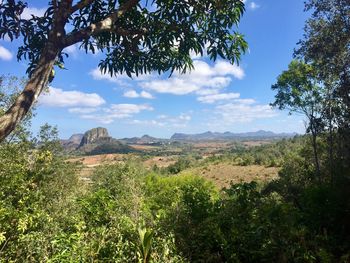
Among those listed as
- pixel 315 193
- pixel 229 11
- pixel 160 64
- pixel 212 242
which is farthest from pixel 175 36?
pixel 315 193

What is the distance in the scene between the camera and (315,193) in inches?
332

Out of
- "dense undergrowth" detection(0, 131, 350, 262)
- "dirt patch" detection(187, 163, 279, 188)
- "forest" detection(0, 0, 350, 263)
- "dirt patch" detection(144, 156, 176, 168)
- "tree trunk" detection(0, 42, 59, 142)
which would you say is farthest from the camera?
"dirt patch" detection(144, 156, 176, 168)

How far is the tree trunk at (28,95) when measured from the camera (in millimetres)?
2580

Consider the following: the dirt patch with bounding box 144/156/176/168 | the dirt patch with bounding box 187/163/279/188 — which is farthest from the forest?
the dirt patch with bounding box 144/156/176/168

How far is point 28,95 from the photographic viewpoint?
2734mm

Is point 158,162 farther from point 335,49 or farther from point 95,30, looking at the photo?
point 95,30

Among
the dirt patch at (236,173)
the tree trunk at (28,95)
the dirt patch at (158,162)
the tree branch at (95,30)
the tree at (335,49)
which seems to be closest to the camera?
the tree trunk at (28,95)

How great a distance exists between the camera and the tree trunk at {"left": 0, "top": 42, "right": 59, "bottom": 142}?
258cm

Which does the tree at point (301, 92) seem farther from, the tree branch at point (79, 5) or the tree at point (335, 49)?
the tree branch at point (79, 5)

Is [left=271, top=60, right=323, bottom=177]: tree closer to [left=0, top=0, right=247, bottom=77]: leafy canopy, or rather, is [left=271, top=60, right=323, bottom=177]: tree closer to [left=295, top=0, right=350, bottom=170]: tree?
[left=295, top=0, right=350, bottom=170]: tree

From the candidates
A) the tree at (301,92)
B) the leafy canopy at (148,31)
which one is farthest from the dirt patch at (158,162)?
the leafy canopy at (148,31)

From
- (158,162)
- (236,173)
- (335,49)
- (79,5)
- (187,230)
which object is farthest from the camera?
(158,162)

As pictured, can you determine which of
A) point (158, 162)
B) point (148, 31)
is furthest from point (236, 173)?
point (158, 162)

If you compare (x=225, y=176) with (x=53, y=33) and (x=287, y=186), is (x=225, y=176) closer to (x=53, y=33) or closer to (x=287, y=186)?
(x=287, y=186)
